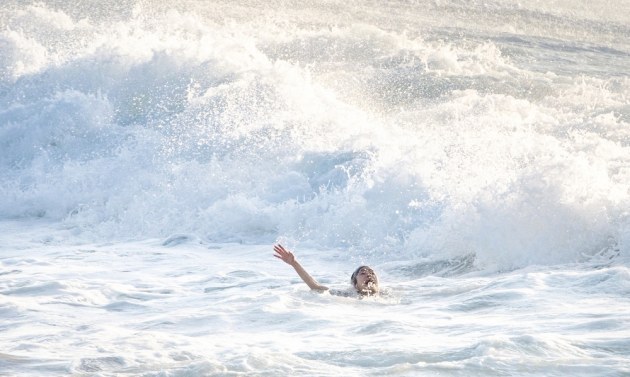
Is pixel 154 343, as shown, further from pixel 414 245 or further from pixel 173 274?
pixel 414 245

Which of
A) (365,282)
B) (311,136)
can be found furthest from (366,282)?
(311,136)

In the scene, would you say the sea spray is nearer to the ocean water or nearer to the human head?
the ocean water

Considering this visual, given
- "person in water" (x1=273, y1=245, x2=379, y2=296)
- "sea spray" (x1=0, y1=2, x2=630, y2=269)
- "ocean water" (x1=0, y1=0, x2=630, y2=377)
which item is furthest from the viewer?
"sea spray" (x1=0, y1=2, x2=630, y2=269)

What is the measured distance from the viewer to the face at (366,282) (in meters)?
9.09

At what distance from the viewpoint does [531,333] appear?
280 inches

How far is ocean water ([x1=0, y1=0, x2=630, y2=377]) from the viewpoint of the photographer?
7.38m

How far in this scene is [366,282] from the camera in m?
9.12

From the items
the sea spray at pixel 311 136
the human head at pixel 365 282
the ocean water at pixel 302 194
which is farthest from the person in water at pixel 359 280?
the sea spray at pixel 311 136

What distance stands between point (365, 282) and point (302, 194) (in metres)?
4.36

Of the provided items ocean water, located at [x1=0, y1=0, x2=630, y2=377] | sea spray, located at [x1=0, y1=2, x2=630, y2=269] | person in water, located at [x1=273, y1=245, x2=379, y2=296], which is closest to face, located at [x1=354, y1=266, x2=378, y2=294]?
person in water, located at [x1=273, y1=245, x2=379, y2=296]

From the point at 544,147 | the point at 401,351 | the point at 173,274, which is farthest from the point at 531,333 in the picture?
the point at 544,147

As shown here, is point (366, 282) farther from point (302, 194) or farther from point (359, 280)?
point (302, 194)

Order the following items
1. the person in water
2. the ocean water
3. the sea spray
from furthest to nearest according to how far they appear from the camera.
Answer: the sea spray, the person in water, the ocean water

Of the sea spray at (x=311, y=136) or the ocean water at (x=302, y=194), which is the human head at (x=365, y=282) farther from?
the sea spray at (x=311, y=136)
